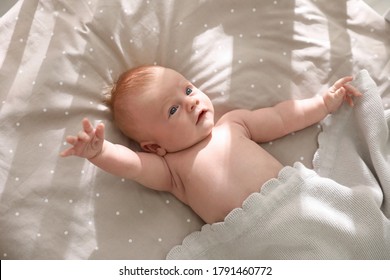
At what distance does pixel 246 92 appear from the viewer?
1465 millimetres

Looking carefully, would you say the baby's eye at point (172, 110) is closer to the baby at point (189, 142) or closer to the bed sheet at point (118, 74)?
the baby at point (189, 142)

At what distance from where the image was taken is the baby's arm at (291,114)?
4.62 feet

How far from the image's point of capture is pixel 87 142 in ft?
3.78

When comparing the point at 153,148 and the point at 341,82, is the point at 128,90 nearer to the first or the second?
the point at 153,148

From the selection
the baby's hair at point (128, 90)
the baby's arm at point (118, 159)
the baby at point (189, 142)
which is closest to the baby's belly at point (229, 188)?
the baby at point (189, 142)

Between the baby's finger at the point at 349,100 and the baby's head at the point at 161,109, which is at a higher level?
the baby's head at the point at 161,109

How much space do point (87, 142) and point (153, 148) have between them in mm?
270

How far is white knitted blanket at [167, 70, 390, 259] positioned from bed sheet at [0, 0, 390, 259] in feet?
0.32

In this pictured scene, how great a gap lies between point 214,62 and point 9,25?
563 millimetres

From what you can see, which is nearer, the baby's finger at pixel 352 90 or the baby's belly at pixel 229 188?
the baby's belly at pixel 229 188

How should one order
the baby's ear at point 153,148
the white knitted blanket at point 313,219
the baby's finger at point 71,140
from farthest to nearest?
1. the baby's ear at point 153,148
2. the white knitted blanket at point 313,219
3. the baby's finger at point 71,140
